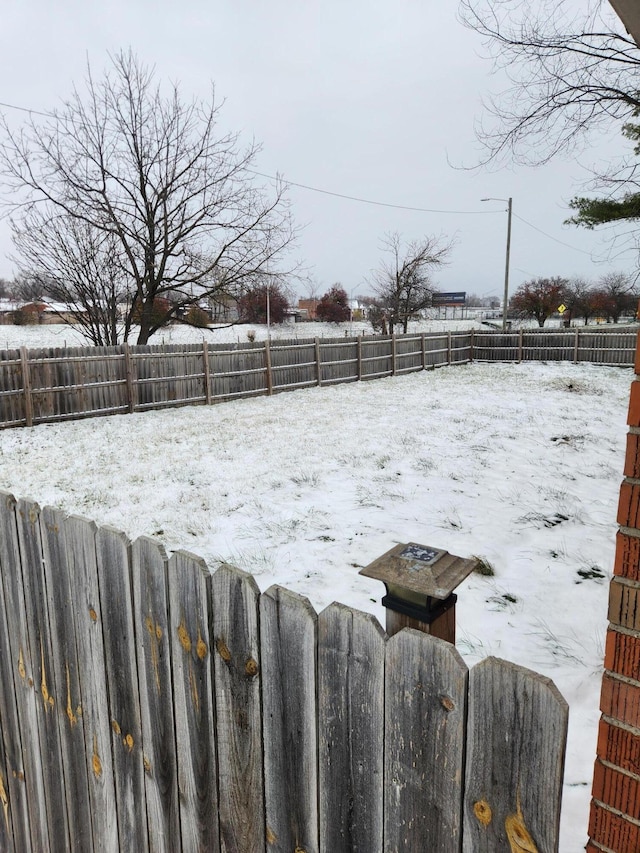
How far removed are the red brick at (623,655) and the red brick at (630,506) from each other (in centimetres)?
21

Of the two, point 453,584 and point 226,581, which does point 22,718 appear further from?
point 453,584

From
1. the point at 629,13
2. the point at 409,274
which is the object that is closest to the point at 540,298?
the point at 409,274

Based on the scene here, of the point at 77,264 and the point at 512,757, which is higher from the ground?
the point at 77,264

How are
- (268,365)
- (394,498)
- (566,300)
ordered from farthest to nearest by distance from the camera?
(566,300) < (268,365) < (394,498)

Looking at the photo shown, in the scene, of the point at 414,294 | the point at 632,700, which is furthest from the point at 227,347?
the point at 414,294

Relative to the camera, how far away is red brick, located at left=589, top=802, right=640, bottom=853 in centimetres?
92

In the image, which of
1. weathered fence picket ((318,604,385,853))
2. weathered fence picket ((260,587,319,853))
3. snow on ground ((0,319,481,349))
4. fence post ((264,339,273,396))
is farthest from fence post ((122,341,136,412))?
weathered fence picket ((318,604,385,853))

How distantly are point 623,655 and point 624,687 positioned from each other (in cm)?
6

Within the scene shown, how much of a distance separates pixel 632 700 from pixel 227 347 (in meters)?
12.7

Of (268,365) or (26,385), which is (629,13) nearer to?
(26,385)

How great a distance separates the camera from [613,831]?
95 cm

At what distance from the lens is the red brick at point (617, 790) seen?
3.02 feet

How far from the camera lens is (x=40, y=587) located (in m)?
1.44

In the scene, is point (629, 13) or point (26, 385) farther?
point (26, 385)
